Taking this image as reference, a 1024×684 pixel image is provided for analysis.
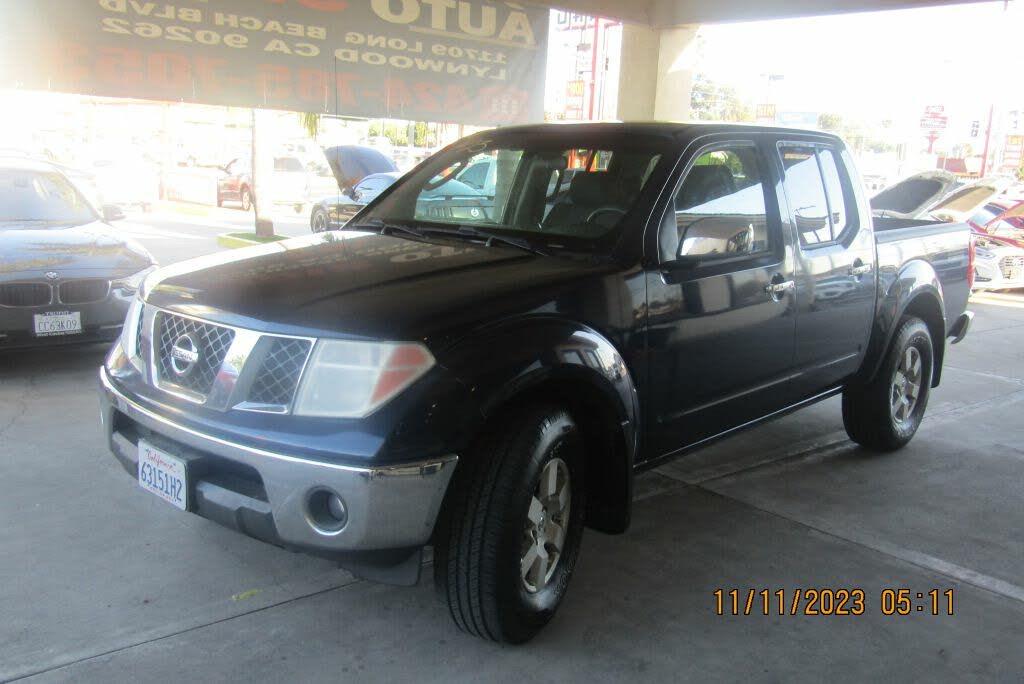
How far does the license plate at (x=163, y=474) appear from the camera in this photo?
2.90m

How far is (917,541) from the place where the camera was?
4.17 meters

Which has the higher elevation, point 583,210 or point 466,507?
point 583,210

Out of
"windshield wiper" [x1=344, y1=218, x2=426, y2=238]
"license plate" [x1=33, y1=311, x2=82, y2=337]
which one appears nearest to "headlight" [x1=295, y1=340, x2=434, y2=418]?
"windshield wiper" [x1=344, y1=218, x2=426, y2=238]

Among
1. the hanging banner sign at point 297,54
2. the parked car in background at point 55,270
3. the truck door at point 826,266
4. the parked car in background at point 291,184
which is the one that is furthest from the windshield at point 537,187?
the parked car in background at point 291,184

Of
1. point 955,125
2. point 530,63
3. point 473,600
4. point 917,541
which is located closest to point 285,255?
point 473,600

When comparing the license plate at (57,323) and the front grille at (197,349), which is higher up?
the front grille at (197,349)

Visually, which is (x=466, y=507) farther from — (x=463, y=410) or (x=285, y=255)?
(x=285, y=255)

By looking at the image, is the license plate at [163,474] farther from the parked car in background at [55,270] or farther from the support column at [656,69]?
the support column at [656,69]

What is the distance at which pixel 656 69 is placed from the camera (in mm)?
10750

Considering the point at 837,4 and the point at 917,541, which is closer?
the point at 917,541

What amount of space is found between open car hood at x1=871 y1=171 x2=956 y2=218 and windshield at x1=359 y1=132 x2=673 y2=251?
5605 millimetres

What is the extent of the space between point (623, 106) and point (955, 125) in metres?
49.3

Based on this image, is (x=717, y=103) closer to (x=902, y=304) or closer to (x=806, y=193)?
(x=902, y=304)

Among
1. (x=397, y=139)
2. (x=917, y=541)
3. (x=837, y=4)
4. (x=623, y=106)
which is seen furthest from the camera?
(x=397, y=139)
